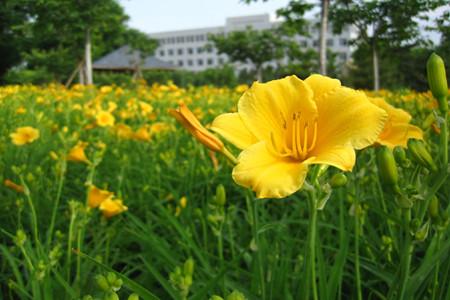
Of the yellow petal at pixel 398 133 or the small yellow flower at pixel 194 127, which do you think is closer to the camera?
the small yellow flower at pixel 194 127

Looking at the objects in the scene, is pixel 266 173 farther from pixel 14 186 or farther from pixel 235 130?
pixel 14 186

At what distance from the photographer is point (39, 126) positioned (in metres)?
2.72

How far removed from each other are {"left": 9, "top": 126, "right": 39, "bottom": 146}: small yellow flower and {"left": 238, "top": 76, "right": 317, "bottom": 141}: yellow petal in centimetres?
159

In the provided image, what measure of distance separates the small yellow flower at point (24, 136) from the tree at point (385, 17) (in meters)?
2.47

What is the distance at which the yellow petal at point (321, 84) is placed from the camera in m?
0.64

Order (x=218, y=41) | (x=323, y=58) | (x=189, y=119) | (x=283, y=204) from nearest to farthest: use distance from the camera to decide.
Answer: (x=189, y=119)
(x=283, y=204)
(x=323, y=58)
(x=218, y=41)

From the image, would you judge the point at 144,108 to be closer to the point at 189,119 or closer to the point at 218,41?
the point at 189,119

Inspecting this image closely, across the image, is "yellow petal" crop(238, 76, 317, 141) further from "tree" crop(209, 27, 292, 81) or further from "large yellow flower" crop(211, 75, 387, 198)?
"tree" crop(209, 27, 292, 81)

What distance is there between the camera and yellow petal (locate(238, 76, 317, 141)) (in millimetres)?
631

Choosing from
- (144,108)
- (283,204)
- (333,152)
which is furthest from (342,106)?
(144,108)

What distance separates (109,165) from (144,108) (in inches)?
27.9

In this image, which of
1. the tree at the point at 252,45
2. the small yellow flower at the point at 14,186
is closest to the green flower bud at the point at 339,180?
the small yellow flower at the point at 14,186

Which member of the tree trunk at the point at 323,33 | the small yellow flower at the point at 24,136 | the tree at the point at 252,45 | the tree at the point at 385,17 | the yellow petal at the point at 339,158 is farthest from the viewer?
the tree at the point at 252,45

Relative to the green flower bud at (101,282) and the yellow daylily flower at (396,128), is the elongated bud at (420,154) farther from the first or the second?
the green flower bud at (101,282)
